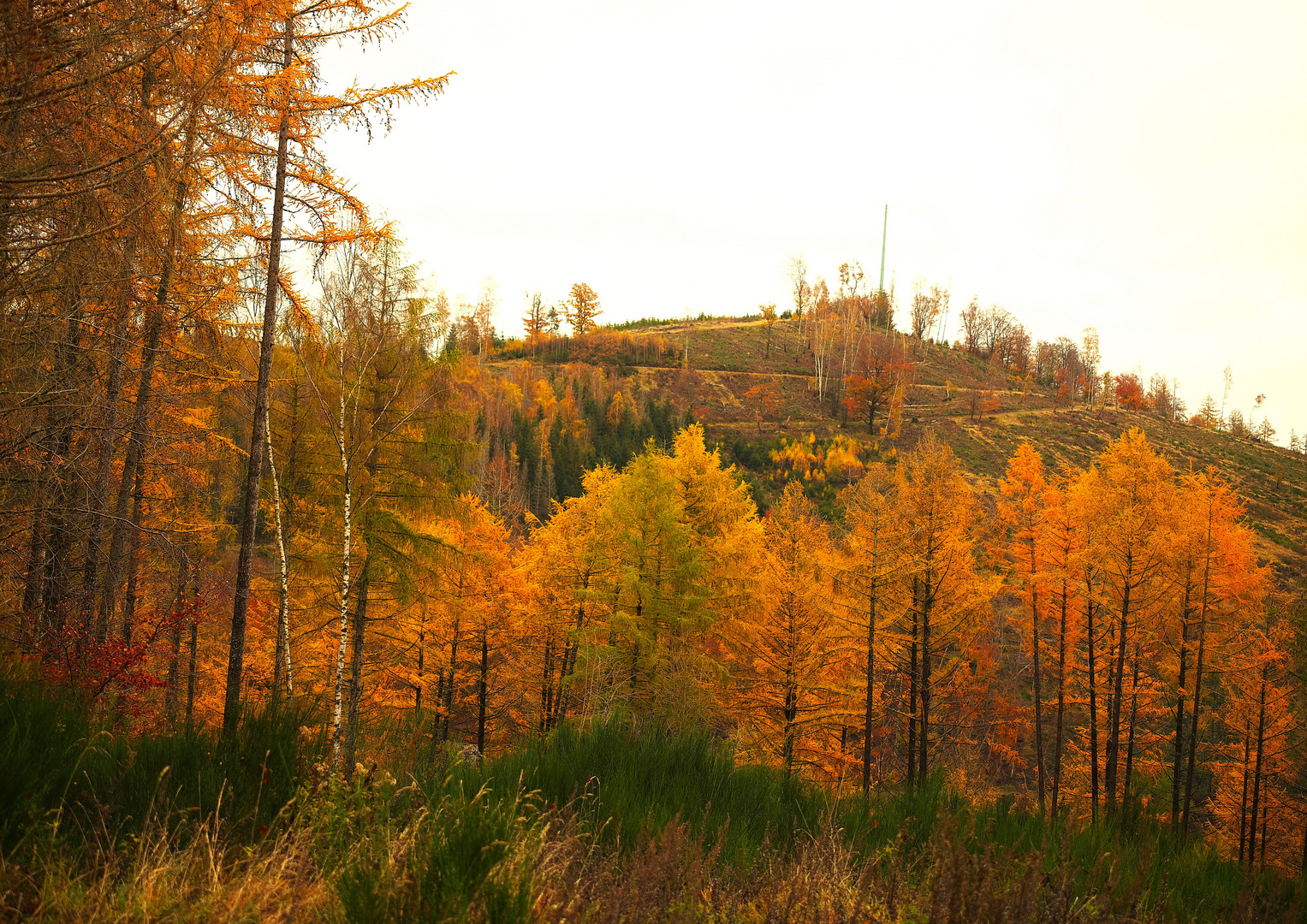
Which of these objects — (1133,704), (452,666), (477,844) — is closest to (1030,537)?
(1133,704)

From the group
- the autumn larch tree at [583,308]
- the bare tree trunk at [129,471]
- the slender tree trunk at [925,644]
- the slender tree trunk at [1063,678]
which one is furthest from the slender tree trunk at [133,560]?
the autumn larch tree at [583,308]

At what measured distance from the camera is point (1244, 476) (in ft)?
201

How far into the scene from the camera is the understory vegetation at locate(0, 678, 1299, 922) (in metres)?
2.64

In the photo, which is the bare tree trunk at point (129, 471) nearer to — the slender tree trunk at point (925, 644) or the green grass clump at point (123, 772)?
the green grass clump at point (123, 772)

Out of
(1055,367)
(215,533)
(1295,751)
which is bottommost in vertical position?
(1295,751)

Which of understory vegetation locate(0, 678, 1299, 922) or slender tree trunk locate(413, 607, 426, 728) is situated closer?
understory vegetation locate(0, 678, 1299, 922)

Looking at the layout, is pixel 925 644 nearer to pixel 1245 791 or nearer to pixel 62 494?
pixel 1245 791

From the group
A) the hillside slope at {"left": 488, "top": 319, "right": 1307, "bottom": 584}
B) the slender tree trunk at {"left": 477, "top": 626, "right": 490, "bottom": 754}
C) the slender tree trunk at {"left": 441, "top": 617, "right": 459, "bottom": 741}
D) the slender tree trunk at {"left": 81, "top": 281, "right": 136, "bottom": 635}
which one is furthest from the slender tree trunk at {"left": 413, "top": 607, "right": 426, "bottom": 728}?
the hillside slope at {"left": 488, "top": 319, "right": 1307, "bottom": 584}

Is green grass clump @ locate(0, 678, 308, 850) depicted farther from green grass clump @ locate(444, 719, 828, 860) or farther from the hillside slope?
the hillside slope

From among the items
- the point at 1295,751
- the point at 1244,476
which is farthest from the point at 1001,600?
the point at 1244,476

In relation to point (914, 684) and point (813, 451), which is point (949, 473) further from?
point (813, 451)

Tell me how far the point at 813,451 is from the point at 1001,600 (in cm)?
2365

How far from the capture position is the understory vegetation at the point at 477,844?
8.68 ft

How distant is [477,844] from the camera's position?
2.68 metres
